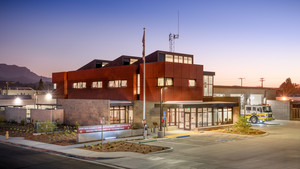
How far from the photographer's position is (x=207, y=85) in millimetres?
47500

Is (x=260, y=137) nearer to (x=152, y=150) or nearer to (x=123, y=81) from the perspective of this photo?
(x=152, y=150)

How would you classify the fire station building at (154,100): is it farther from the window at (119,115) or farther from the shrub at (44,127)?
the shrub at (44,127)

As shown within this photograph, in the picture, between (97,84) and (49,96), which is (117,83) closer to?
(97,84)

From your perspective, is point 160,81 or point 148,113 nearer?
point 148,113

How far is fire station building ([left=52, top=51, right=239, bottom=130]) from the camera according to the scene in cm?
3631

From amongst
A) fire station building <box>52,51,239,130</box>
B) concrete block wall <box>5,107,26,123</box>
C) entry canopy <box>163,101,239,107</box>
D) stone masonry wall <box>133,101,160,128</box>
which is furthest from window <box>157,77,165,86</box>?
concrete block wall <box>5,107,26,123</box>

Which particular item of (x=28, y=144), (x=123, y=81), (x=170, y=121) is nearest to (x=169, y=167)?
(x=28, y=144)

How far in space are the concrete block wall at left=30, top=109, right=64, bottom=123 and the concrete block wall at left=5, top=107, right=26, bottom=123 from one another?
7.81 ft

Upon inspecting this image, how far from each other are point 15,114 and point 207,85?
3001 cm

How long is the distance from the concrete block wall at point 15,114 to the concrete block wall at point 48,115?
2380mm

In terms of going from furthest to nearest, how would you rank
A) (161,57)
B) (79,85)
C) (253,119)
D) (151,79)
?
(79,85), (253,119), (161,57), (151,79)

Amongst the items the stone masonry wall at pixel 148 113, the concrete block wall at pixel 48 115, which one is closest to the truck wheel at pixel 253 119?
the stone masonry wall at pixel 148 113

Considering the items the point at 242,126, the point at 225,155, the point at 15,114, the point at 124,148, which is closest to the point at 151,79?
the point at 242,126

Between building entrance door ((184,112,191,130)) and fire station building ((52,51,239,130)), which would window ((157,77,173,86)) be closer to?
fire station building ((52,51,239,130))
